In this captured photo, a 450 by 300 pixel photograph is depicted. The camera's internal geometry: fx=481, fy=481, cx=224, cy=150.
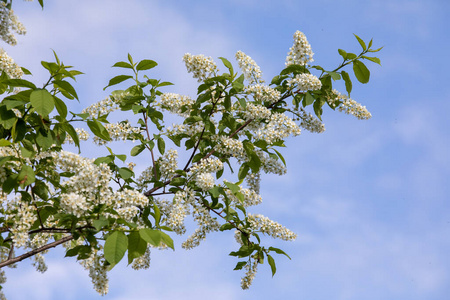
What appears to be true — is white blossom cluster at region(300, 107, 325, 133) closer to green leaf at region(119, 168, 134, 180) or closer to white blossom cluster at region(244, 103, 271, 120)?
white blossom cluster at region(244, 103, 271, 120)

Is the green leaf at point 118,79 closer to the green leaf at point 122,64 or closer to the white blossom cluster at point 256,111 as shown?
the green leaf at point 122,64

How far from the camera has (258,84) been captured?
5656 millimetres

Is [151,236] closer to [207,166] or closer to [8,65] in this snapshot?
[207,166]

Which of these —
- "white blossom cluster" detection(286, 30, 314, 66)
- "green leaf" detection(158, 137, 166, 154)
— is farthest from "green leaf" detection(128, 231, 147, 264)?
"white blossom cluster" detection(286, 30, 314, 66)

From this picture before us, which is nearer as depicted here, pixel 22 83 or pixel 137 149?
pixel 22 83

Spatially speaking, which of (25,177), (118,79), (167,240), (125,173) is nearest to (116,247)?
(167,240)

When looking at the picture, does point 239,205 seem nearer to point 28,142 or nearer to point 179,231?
point 179,231

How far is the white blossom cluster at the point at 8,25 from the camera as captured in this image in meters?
5.82

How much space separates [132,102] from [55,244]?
1.89m

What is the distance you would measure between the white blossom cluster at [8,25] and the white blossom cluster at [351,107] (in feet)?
13.5

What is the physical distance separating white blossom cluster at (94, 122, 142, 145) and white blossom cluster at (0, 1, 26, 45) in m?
1.84

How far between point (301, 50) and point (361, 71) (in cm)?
76

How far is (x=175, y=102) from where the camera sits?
18.8ft

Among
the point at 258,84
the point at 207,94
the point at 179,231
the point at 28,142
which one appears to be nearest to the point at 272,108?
the point at 258,84
